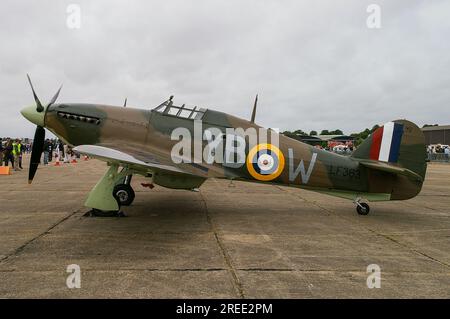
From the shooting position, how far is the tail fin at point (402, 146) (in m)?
8.35

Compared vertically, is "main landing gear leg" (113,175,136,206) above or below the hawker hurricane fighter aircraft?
below

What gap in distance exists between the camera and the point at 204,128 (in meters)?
8.25

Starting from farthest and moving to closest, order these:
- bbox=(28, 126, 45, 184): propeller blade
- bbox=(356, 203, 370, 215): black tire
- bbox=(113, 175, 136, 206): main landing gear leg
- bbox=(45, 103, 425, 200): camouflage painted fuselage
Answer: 1. bbox=(356, 203, 370, 215): black tire
2. bbox=(28, 126, 45, 184): propeller blade
3. bbox=(45, 103, 425, 200): camouflage painted fuselage
4. bbox=(113, 175, 136, 206): main landing gear leg

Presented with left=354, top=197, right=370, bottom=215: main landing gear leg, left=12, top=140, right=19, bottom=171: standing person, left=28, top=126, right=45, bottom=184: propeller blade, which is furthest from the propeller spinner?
left=12, top=140, right=19, bottom=171: standing person

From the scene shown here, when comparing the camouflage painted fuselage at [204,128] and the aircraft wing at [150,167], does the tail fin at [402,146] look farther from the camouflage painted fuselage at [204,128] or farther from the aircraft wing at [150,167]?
the aircraft wing at [150,167]

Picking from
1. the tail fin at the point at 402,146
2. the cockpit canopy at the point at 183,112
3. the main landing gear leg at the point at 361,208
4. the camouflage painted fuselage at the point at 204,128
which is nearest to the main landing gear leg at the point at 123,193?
the camouflage painted fuselage at the point at 204,128

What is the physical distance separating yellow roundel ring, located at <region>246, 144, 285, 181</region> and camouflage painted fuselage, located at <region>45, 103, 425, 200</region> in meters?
0.12

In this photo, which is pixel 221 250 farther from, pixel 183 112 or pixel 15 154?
pixel 15 154

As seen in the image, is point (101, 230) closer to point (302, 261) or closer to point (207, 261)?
point (207, 261)

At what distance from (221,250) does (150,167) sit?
2.10m

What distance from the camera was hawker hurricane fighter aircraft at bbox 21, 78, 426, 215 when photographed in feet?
26.5

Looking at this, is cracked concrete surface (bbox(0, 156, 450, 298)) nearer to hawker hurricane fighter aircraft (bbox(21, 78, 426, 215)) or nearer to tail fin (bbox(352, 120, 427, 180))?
hawker hurricane fighter aircraft (bbox(21, 78, 426, 215))

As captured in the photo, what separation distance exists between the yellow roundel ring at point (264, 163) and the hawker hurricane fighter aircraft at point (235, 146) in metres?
0.02

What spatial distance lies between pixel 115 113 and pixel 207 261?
4.72m
